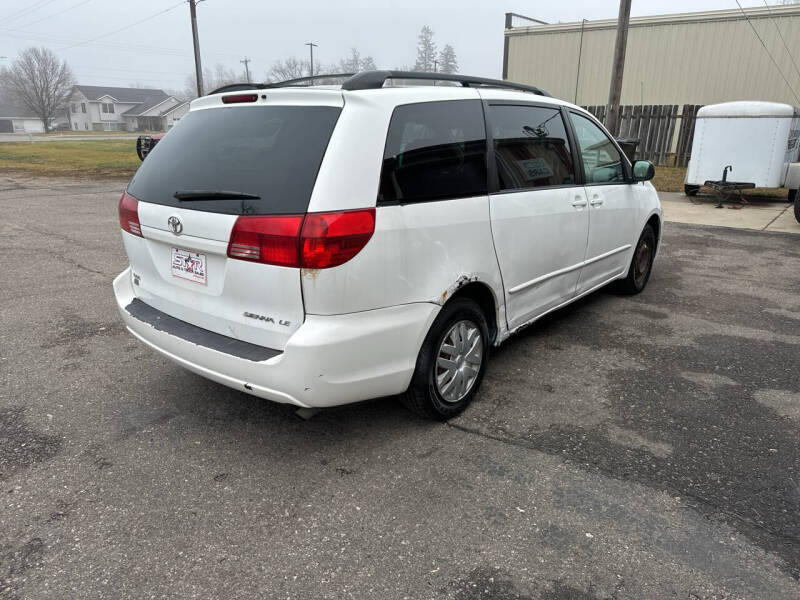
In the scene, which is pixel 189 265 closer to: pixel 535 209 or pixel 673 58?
pixel 535 209

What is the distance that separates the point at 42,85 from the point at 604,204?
101 m

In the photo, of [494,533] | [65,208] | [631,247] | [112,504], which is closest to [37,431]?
[112,504]

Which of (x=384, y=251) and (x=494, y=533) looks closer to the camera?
(x=494, y=533)

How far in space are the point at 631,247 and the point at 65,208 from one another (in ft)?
34.0

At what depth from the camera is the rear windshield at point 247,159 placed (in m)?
2.49

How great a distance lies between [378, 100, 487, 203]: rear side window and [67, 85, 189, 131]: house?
91760 millimetres

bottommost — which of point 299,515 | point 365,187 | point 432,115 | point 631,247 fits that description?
point 299,515

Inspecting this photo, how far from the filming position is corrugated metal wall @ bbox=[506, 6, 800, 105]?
17500mm

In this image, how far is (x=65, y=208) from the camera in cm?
1098

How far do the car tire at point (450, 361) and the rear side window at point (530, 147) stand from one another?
2.75 feet

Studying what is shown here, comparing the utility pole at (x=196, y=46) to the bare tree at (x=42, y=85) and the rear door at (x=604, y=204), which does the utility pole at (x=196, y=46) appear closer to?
the rear door at (x=604, y=204)

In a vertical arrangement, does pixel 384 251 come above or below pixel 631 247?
above

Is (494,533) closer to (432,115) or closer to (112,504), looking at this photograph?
(112,504)

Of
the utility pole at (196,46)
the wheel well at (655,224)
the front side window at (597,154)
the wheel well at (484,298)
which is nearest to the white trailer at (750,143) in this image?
the wheel well at (655,224)
